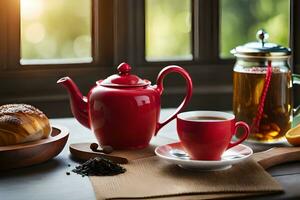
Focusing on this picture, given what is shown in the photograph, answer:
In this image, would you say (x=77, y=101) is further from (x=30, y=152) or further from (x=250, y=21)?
(x=250, y=21)

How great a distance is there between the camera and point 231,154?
1203 millimetres

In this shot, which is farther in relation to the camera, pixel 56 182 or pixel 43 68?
pixel 43 68

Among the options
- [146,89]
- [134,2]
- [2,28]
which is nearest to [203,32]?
[134,2]

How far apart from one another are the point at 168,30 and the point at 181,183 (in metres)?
1.25

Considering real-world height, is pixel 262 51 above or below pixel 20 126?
above

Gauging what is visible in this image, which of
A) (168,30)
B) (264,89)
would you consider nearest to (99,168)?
(264,89)

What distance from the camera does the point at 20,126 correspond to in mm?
1181

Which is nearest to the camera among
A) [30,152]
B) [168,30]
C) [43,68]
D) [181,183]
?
[181,183]

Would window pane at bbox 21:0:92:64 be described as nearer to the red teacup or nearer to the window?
the window

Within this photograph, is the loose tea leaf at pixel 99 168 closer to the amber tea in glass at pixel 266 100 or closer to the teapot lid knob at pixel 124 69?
the teapot lid knob at pixel 124 69

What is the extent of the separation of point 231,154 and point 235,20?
1171 millimetres

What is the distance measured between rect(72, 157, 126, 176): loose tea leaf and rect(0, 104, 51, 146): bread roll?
4.4 inches

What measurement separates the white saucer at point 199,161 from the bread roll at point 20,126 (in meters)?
0.23

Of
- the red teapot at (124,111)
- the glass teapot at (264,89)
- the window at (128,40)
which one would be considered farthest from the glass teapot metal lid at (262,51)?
the window at (128,40)
